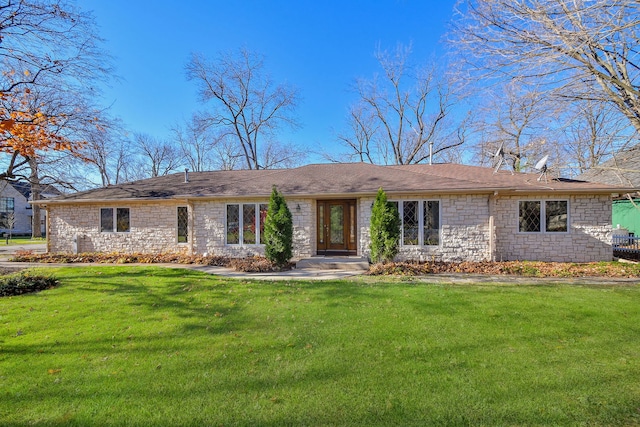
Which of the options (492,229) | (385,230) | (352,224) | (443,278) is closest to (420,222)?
(385,230)

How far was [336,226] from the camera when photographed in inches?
446

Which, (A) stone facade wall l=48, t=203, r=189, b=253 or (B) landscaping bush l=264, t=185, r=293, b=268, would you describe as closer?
(B) landscaping bush l=264, t=185, r=293, b=268

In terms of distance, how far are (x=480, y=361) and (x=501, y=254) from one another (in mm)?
8145

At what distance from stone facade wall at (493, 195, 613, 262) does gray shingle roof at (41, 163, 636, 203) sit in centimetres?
62

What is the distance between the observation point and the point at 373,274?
8180mm

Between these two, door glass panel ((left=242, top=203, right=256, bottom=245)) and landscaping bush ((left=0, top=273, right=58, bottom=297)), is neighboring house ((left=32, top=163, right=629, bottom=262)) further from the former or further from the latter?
landscaping bush ((left=0, top=273, right=58, bottom=297))

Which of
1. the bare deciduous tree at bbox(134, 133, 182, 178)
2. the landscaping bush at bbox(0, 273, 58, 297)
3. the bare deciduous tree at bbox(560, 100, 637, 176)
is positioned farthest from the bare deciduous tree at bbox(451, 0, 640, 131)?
the bare deciduous tree at bbox(134, 133, 182, 178)

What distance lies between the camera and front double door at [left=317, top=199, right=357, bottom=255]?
439 inches

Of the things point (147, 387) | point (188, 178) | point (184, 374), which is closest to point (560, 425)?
point (184, 374)

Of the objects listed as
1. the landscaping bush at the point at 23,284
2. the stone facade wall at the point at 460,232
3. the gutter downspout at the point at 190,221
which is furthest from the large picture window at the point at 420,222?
the landscaping bush at the point at 23,284

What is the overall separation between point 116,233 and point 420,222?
1198cm

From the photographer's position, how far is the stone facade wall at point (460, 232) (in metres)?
9.81

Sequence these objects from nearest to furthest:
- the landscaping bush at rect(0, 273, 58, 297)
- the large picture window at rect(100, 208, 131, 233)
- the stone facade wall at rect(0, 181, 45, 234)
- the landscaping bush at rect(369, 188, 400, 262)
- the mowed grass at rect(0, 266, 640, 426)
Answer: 1. the mowed grass at rect(0, 266, 640, 426)
2. the landscaping bush at rect(0, 273, 58, 297)
3. the landscaping bush at rect(369, 188, 400, 262)
4. the large picture window at rect(100, 208, 131, 233)
5. the stone facade wall at rect(0, 181, 45, 234)

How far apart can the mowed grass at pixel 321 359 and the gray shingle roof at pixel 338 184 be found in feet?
16.0
